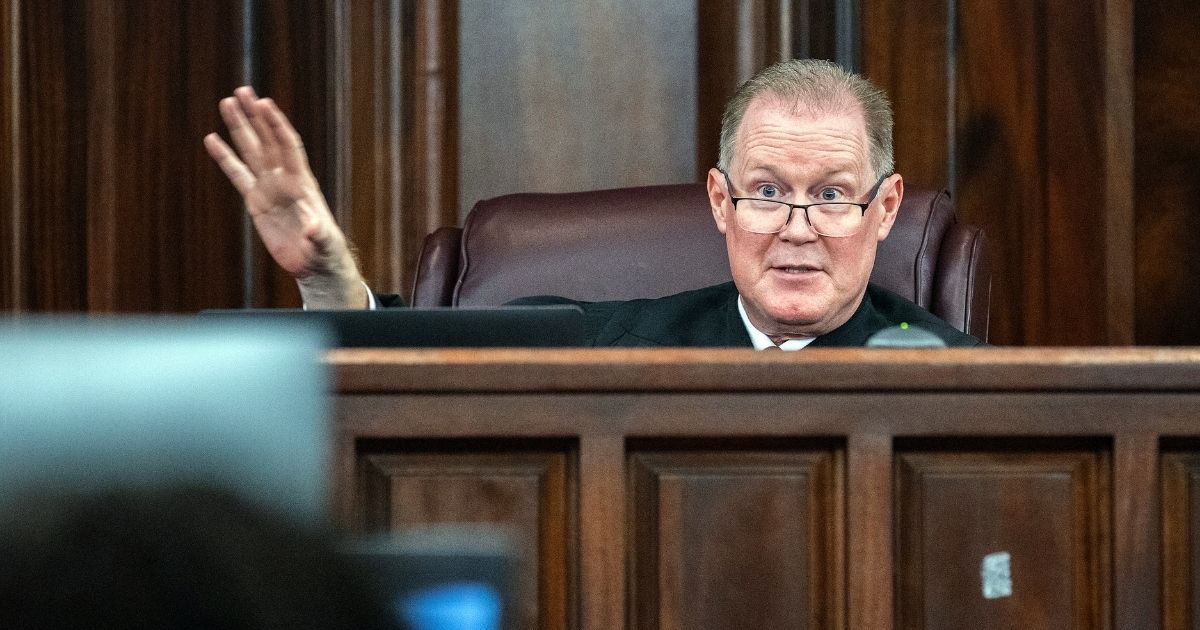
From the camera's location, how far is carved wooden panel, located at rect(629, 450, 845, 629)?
0.78 meters

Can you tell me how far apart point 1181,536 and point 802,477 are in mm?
229

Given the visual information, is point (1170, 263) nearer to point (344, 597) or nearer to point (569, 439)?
point (569, 439)

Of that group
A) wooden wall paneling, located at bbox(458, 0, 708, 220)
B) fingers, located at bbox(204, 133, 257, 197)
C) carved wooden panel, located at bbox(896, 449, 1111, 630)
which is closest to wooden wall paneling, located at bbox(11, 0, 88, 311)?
wooden wall paneling, located at bbox(458, 0, 708, 220)

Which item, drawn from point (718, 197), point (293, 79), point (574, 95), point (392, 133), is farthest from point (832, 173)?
point (293, 79)

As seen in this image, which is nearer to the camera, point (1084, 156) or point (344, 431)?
point (344, 431)

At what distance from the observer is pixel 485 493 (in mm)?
789

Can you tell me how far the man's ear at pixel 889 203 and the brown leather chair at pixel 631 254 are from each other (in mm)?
15

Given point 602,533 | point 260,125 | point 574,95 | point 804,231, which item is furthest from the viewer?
point 574,95

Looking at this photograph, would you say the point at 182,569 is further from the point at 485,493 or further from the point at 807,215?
the point at 807,215

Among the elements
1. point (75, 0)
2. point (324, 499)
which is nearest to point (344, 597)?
point (324, 499)

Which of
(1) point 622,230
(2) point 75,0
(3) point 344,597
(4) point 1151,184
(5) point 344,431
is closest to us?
(3) point 344,597

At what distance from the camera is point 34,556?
376 mm

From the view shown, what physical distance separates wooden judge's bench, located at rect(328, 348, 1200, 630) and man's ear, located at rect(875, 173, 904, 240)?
92 centimetres

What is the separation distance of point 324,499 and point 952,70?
1.96m
